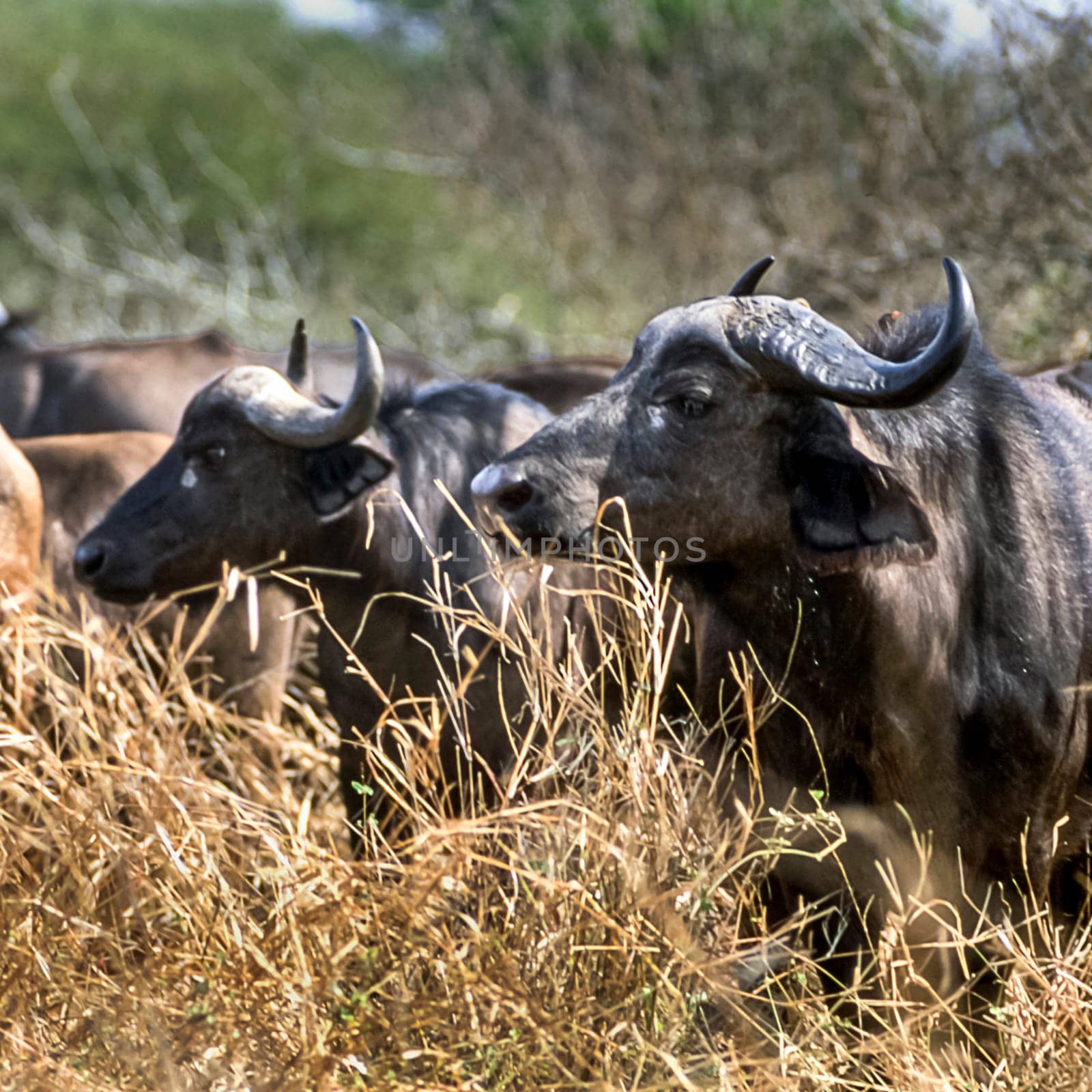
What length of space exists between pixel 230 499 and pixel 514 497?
1.29m

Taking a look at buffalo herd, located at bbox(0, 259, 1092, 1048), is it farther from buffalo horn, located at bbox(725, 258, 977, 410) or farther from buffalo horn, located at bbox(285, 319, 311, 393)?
buffalo horn, located at bbox(285, 319, 311, 393)

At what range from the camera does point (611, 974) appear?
274 centimetres

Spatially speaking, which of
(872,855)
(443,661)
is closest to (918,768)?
(872,855)

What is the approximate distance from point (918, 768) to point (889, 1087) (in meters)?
0.67

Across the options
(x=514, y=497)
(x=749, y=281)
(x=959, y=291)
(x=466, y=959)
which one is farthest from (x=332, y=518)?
(x=959, y=291)

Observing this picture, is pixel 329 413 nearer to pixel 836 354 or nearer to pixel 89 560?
pixel 89 560

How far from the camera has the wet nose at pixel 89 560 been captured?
410 cm

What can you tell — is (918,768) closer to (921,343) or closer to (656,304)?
(921,343)

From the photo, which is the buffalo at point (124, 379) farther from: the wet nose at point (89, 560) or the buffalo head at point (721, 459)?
the buffalo head at point (721, 459)

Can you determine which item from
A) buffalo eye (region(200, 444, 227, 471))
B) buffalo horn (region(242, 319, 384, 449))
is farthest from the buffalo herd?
buffalo eye (region(200, 444, 227, 471))

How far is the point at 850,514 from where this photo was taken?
3.01 metres

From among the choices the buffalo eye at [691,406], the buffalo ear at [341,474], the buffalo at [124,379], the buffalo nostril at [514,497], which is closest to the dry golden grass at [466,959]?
the buffalo nostril at [514,497]

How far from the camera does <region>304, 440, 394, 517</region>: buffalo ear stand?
408cm

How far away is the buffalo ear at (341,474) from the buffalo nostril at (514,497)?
1033 millimetres
